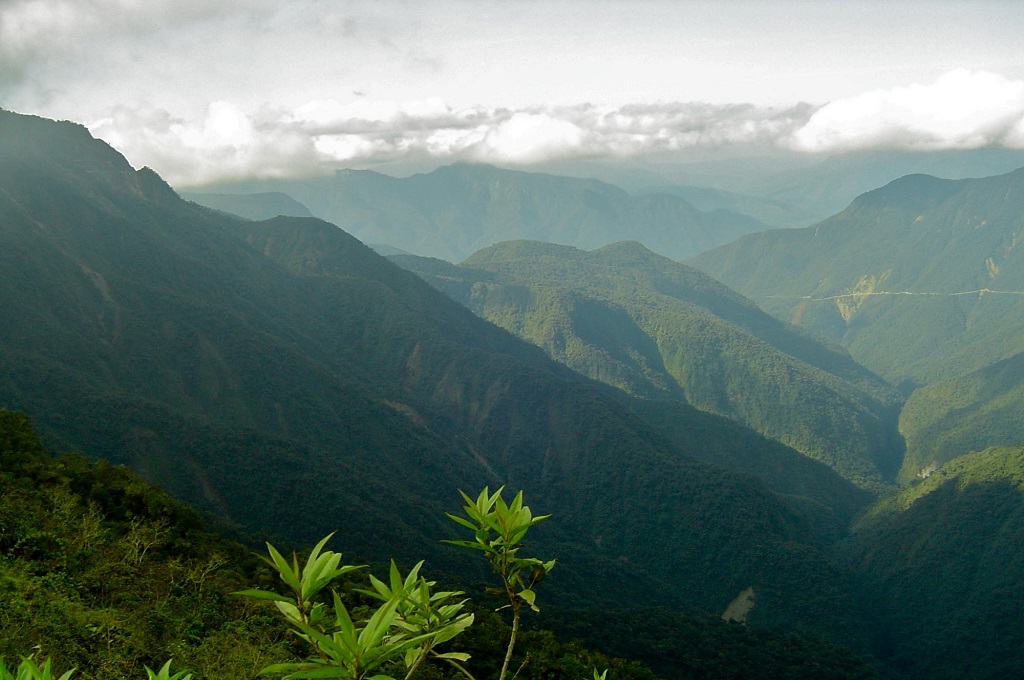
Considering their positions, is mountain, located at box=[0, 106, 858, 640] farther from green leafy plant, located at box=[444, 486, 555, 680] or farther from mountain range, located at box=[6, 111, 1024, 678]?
green leafy plant, located at box=[444, 486, 555, 680]

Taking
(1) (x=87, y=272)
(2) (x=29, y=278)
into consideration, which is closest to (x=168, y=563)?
(2) (x=29, y=278)

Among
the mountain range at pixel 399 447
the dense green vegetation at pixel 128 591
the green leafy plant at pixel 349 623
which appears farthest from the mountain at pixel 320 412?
the green leafy plant at pixel 349 623

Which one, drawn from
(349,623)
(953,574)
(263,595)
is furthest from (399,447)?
(349,623)

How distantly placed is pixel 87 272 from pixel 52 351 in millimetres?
28875

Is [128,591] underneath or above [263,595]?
underneath

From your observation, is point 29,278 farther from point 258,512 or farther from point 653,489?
point 653,489

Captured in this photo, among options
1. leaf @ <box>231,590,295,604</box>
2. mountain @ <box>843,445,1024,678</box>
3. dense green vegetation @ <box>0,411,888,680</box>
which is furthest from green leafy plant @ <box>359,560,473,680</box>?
mountain @ <box>843,445,1024,678</box>

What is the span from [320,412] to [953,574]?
357 ft

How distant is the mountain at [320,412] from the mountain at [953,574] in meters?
9.16

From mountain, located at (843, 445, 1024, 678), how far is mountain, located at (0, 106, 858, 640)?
9.16 m

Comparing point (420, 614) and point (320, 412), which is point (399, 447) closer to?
point (320, 412)

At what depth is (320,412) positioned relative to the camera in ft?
398

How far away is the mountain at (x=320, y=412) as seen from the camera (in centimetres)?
8781

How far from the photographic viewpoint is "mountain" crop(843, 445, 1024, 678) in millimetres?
102062
